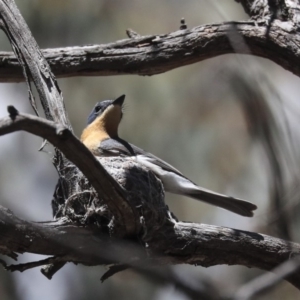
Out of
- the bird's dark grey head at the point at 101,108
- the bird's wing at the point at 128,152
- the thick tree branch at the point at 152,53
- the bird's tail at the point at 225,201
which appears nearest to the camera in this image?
the thick tree branch at the point at 152,53

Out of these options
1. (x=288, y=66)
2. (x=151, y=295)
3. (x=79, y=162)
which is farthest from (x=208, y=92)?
(x=79, y=162)

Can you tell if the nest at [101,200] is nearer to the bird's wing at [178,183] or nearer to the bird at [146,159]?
the bird at [146,159]

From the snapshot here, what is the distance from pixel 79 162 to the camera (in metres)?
2.74

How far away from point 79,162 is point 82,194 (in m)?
0.81

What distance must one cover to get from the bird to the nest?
0.52 meters

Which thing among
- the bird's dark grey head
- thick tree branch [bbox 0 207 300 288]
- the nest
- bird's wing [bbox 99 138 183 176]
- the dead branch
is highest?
the dead branch

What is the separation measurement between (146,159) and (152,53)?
2.87ft

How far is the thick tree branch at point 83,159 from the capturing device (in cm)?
239

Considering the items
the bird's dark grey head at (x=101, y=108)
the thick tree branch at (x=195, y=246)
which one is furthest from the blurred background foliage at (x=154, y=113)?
the thick tree branch at (x=195, y=246)

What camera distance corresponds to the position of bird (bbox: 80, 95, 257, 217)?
4.68m

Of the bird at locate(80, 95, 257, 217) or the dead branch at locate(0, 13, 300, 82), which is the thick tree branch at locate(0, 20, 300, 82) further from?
the bird at locate(80, 95, 257, 217)

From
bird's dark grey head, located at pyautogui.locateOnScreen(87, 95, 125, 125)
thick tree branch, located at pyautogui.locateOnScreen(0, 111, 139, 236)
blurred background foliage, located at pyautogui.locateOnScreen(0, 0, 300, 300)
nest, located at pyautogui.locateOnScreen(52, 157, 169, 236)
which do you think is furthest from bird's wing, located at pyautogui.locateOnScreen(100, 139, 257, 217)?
blurred background foliage, located at pyautogui.locateOnScreen(0, 0, 300, 300)

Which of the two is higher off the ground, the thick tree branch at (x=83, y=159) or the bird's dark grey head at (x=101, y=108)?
the bird's dark grey head at (x=101, y=108)

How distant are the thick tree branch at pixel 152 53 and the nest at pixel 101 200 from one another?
892mm
